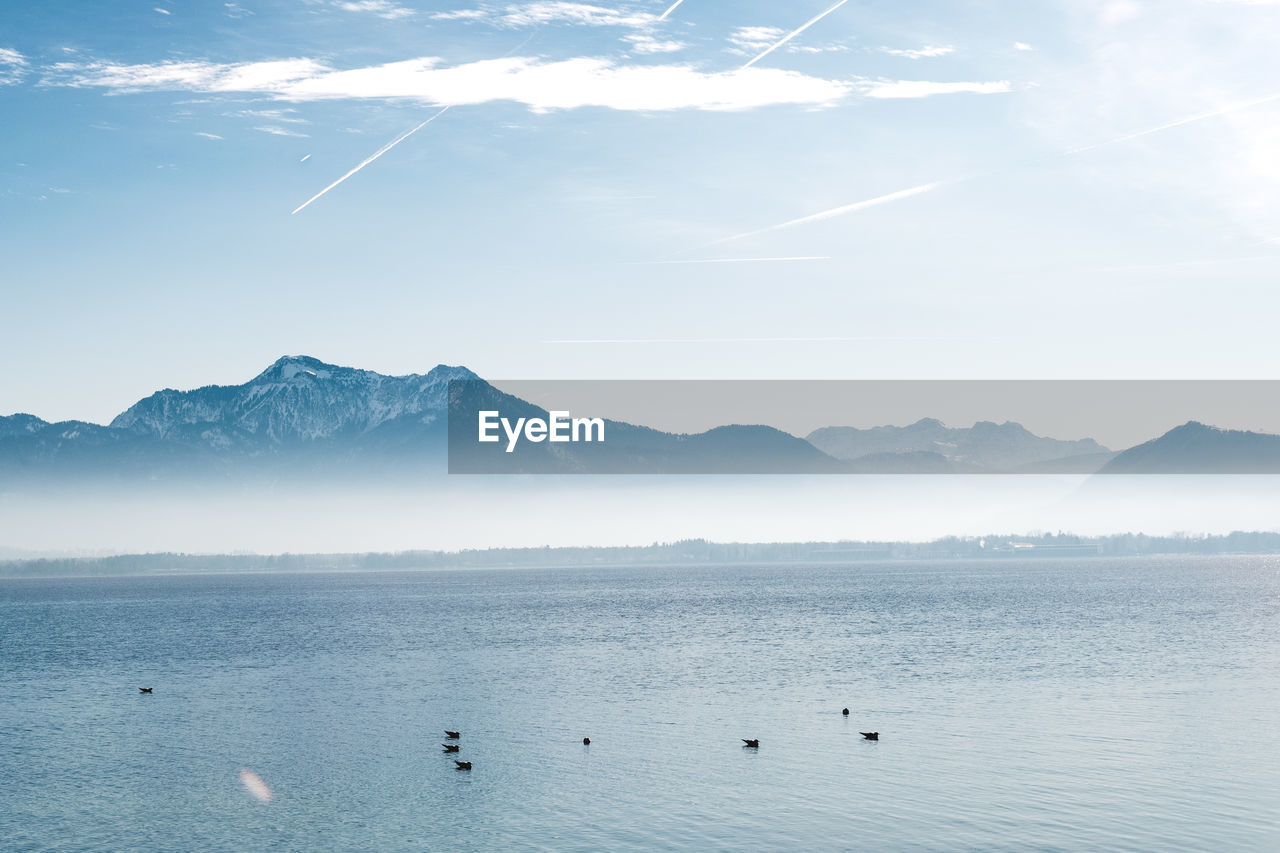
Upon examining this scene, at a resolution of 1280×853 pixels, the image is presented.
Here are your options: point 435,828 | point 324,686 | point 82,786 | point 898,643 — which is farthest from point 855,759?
point 898,643

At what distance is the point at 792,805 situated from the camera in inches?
2003

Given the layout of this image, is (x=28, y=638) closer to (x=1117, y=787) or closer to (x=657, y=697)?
(x=657, y=697)

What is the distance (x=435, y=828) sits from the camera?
48938mm

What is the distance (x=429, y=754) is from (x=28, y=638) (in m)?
142

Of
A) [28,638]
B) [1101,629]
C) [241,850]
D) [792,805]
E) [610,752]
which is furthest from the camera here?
[28,638]

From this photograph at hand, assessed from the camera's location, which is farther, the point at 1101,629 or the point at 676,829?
the point at 1101,629

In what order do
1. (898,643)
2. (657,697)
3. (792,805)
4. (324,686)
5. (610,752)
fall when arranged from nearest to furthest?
(792,805) → (610,752) → (657,697) → (324,686) → (898,643)

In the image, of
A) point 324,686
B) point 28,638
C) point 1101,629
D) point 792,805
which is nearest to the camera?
point 792,805

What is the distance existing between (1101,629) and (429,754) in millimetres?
115367

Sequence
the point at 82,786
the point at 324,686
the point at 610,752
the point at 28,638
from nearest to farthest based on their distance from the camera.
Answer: the point at 82,786, the point at 610,752, the point at 324,686, the point at 28,638

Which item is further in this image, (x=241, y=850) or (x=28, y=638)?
(x=28, y=638)

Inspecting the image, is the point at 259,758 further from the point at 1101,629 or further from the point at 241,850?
the point at 1101,629

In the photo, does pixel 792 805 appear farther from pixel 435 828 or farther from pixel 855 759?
pixel 435 828

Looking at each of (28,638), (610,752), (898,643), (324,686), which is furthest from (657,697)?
(28,638)
